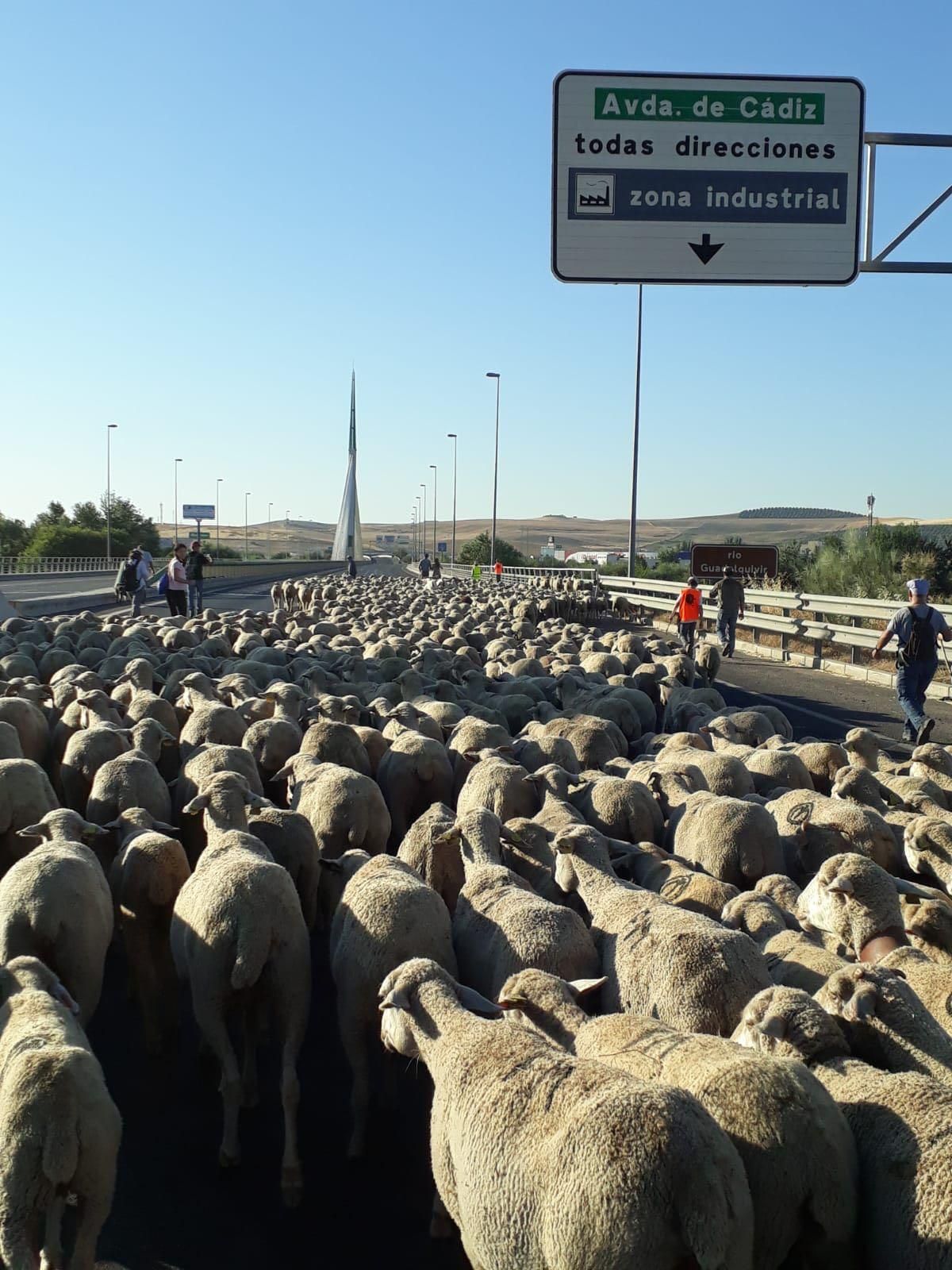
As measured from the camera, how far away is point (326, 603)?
28.8m

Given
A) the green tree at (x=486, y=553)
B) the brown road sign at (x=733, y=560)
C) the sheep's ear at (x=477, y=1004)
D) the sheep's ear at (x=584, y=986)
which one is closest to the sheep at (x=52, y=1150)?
the sheep's ear at (x=477, y=1004)

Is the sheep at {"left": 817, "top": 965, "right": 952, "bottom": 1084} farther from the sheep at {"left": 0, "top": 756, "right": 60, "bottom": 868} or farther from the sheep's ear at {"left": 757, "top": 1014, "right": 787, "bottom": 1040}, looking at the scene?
the sheep at {"left": 0, "top": 756, "right": 60, "bottom": 868}

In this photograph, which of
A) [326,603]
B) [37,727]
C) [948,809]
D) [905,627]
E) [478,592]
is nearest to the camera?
[948,809]

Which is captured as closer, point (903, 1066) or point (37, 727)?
point (903, 1066)

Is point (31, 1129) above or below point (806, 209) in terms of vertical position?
below

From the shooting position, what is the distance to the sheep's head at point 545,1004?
13.3 feet

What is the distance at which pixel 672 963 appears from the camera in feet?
14.8

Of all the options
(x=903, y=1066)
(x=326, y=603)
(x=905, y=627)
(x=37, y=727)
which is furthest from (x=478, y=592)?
(x=903, y=1066)

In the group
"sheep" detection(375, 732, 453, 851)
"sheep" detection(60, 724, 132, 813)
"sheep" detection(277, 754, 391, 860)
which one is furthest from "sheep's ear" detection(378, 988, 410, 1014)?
"sheep" detection(60, 724, 132, 813)

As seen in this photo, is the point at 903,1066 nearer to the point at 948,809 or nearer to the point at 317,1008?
the point at 317,1008

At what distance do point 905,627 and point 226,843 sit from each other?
868 centimetres

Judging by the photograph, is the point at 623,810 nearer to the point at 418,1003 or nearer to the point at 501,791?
the point at 501,791

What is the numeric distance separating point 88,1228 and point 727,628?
20.2m

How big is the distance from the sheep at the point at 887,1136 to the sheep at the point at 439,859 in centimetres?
260
